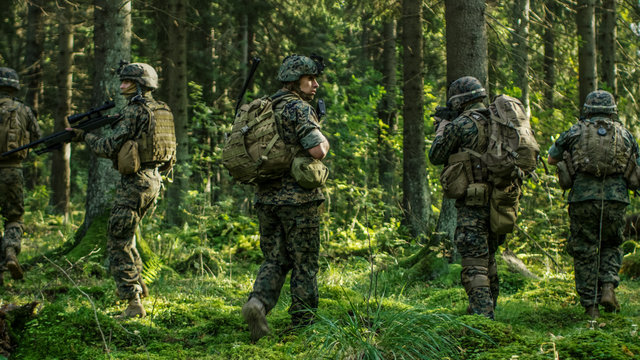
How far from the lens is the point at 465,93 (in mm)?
5066

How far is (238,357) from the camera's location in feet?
12.8

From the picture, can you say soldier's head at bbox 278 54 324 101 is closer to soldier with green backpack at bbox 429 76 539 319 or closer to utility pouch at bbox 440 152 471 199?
soldier with green backpack at bbox 429 76 539 319

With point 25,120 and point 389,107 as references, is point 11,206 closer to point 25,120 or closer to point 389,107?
point 25,120

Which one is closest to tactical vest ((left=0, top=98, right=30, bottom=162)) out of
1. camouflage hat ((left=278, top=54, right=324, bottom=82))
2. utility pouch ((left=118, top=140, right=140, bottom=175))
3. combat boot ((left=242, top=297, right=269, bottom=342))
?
utility pouch ((left=118, top=140, right=140, bottom=175))

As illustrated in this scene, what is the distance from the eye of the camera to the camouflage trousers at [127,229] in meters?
5.35

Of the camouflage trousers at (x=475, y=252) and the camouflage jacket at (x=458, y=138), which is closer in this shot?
the camouflage trousers at (x=475, y=252)

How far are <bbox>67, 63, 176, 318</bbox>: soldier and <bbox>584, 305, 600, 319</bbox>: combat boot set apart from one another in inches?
184

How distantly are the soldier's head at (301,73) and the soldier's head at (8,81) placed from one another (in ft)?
15.2

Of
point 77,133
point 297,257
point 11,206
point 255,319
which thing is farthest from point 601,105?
point 11,206

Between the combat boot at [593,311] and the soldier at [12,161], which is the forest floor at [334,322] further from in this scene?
the soldier at [12,161]

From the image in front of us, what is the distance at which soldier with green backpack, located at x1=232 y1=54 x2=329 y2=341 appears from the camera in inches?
173

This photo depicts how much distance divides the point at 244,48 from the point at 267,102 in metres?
12.0

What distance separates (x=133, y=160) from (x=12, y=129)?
2.83m

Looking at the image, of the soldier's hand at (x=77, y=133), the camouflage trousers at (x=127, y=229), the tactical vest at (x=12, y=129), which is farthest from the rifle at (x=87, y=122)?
the tactical vest at (x=12, y=129)
